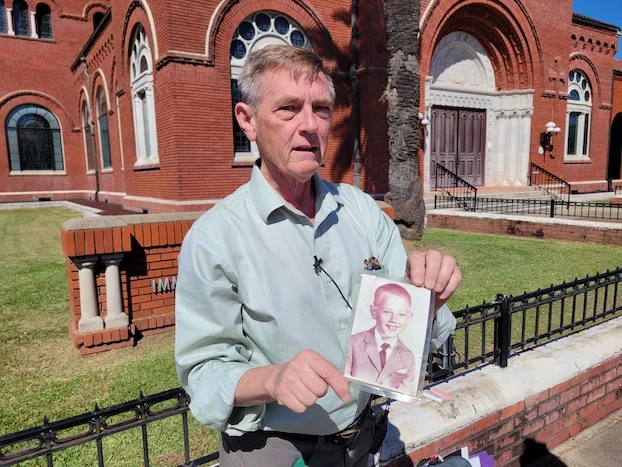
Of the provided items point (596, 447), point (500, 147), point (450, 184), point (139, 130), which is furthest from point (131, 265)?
point (500, 147)

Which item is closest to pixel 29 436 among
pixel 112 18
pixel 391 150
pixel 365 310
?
pixel 365 310

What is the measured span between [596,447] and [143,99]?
1397cm

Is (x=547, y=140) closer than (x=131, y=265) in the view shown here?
No

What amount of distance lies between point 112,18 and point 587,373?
1647cm

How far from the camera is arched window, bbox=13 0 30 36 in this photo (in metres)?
22.8

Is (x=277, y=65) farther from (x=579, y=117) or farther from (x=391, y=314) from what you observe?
(x=579, y=117)

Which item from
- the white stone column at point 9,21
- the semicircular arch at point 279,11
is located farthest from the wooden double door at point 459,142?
the white stone column at point 9,21

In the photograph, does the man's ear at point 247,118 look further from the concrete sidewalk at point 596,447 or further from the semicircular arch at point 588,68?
the semicircular arch at point 588,68

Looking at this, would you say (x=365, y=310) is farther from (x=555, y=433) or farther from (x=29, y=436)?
(x=555, y=433)

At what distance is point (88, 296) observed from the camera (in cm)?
441

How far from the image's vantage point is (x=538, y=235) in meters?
9.92

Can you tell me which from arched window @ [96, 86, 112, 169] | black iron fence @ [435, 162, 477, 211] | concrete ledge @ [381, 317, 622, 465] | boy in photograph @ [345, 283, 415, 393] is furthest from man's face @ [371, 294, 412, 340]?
arched window @ [96, 86, 112, 169]

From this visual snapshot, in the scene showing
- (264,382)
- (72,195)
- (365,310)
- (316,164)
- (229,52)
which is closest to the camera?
(264,382)

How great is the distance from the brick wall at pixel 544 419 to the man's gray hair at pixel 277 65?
193 centimetres
